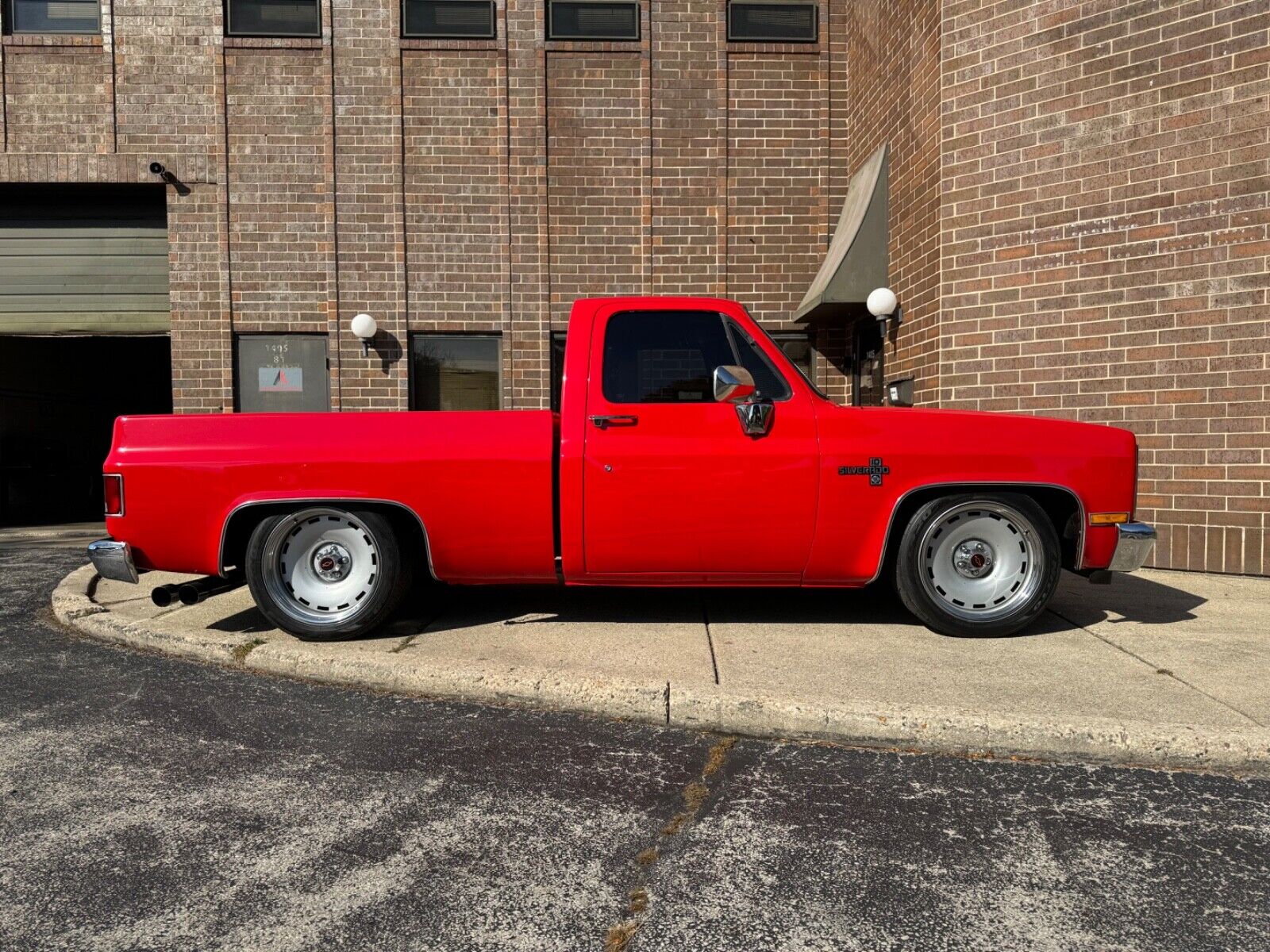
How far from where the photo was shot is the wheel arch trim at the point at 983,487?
15.3 ft

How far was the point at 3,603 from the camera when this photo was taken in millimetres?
6406

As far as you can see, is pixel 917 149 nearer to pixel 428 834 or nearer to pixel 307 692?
pixel 307 692

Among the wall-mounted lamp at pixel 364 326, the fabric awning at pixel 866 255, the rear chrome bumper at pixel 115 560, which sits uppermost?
the fabric awning at pixel 866 255

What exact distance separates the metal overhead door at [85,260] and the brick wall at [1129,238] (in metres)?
10.1

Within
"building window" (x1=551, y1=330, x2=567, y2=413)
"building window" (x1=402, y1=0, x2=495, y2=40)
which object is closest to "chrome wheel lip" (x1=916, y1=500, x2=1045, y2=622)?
"building window" (x1=551, y1=330, x2=567, y2=413)

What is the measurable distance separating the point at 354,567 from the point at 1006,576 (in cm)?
372

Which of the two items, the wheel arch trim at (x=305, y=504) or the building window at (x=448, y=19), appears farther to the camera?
the building window at (x=448, y=19)

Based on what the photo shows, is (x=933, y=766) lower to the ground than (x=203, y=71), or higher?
lower

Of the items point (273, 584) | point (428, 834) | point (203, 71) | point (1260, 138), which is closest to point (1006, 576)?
point (428, 834)

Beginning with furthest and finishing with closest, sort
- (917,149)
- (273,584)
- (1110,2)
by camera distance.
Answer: (917,149) → (1110,2) → (273,584)

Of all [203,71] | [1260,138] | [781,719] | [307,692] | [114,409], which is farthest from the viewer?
[114,409]

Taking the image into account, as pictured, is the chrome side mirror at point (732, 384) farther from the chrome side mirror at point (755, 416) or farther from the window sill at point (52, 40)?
the window sill at point (52, 40)

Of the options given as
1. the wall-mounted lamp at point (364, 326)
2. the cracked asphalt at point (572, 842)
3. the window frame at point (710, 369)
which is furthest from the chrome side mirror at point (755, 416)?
the wall-mounted lamp at point (364, 326)

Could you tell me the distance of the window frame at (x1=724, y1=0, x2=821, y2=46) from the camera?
1101 centimetres
